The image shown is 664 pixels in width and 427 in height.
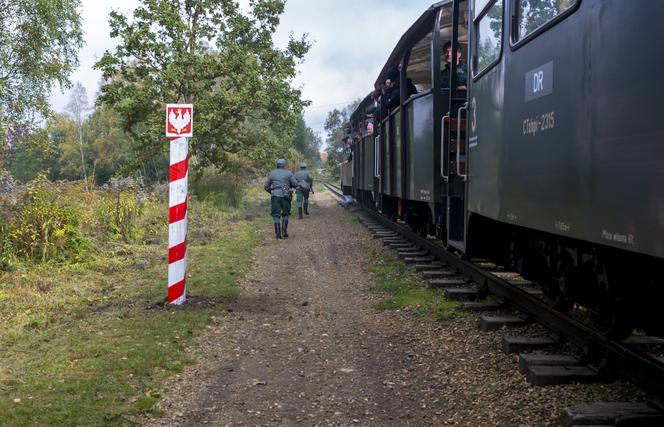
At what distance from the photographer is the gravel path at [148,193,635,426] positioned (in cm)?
428

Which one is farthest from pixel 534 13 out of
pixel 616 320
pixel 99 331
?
pixel 99 331

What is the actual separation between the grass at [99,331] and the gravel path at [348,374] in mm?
289

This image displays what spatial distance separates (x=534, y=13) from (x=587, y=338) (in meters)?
2.52

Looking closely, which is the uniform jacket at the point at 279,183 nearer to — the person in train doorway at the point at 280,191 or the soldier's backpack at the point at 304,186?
the person in train doorway at the point at 280,191

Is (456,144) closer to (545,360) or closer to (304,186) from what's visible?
(545,360)

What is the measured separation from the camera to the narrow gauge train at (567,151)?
3.06 metres

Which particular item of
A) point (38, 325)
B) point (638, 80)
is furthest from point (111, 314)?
point (638, 80)

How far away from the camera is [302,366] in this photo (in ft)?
18.2

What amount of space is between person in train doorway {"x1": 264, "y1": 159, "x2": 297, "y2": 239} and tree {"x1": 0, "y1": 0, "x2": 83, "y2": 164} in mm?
10414

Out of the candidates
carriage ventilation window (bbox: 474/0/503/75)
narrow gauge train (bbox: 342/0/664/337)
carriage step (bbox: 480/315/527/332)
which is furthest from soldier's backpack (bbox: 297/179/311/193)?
carriage step (bbox: 480/315/527/332)

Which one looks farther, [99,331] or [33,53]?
[33,53]

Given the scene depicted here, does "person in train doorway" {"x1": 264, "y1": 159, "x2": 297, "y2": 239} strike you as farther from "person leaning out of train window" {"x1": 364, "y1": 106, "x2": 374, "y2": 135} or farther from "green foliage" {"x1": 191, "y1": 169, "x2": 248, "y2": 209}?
"green foliage" {"x1": 191, "y1": 169, "x2": 248, "y2": 209}

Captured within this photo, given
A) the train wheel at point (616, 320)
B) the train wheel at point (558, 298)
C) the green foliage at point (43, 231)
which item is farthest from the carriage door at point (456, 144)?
the green foliage at point (43, 231)

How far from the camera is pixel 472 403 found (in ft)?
14.5
